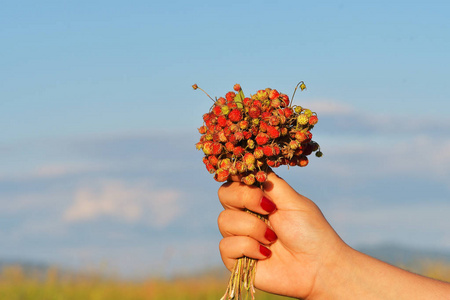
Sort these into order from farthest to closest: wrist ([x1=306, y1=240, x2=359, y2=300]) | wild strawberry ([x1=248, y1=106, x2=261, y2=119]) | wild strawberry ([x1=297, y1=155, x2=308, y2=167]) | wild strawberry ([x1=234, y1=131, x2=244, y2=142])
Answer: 1. wild strawberry ([x1=297, y1=155, x2=308, y2=167])
2. wrist ([x1=306, y1=240, x2=359, y2=300])
3. wild strawberry ([x1=248, y1=106, x2=261, y2=119])
4. wild strawberry ([x1=234, y1=131, x2=244, y2=142])

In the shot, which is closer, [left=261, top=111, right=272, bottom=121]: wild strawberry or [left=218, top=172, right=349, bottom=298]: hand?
[left=261, top=111, right=272, bottom=121]: wild strawberry

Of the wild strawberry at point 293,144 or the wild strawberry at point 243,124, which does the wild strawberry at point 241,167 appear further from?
the wild strawberry at point 293,144

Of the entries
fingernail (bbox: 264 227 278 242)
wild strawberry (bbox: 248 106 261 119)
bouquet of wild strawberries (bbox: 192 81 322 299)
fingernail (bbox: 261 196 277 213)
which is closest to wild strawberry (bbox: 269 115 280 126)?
bouquet of wild strawberries (bbox: 192 81 322 299)

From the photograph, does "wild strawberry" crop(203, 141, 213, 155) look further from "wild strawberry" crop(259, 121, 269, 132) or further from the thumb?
the thumb

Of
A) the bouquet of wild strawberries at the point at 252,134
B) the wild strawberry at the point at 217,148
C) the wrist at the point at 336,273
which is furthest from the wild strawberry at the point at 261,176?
the wrist at the point at 336,273

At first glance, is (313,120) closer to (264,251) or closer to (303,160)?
(303,160)

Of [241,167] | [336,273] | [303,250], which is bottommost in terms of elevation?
[336,273]

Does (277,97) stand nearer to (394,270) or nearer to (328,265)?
(328,265)

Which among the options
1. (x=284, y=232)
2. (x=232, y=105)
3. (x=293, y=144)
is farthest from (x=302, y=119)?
(x=284, y=232)
